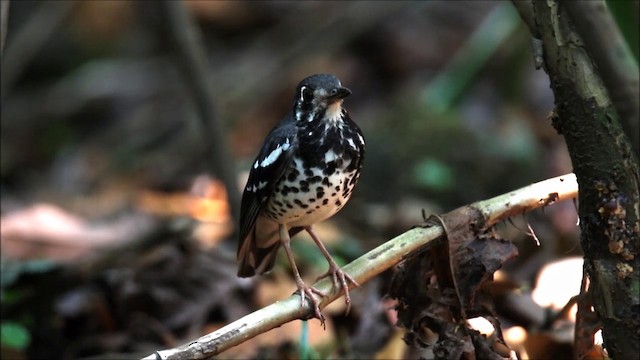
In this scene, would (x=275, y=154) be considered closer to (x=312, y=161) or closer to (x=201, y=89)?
(x=312, y=161)

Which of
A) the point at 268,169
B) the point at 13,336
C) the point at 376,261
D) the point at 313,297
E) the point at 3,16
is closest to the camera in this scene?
the point at 376,261

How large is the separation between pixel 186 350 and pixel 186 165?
510 centimetres

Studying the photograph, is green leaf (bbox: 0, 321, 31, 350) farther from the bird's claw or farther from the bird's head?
the bird's head

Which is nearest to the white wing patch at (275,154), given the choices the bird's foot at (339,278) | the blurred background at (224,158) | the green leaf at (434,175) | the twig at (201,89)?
the bird's foot at (339,278)

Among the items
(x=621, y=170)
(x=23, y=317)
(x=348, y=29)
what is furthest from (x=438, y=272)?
(x=348, y=29)

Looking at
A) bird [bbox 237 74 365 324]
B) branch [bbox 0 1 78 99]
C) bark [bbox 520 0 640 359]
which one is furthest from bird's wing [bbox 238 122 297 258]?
branch [bbox 0 1 78 99]

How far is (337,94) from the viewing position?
3262 mm

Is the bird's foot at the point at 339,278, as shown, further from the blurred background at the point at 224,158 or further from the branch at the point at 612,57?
the branch at the point at 612,57

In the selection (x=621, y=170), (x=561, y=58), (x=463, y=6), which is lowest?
(x=621, y=170)

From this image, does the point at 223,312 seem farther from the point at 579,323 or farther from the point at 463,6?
the point at 463,6

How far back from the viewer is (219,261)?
16.3 ft

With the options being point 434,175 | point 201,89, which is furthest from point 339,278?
point 434,175

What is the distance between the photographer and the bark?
8.58 ft

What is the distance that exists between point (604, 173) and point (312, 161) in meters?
1.00
